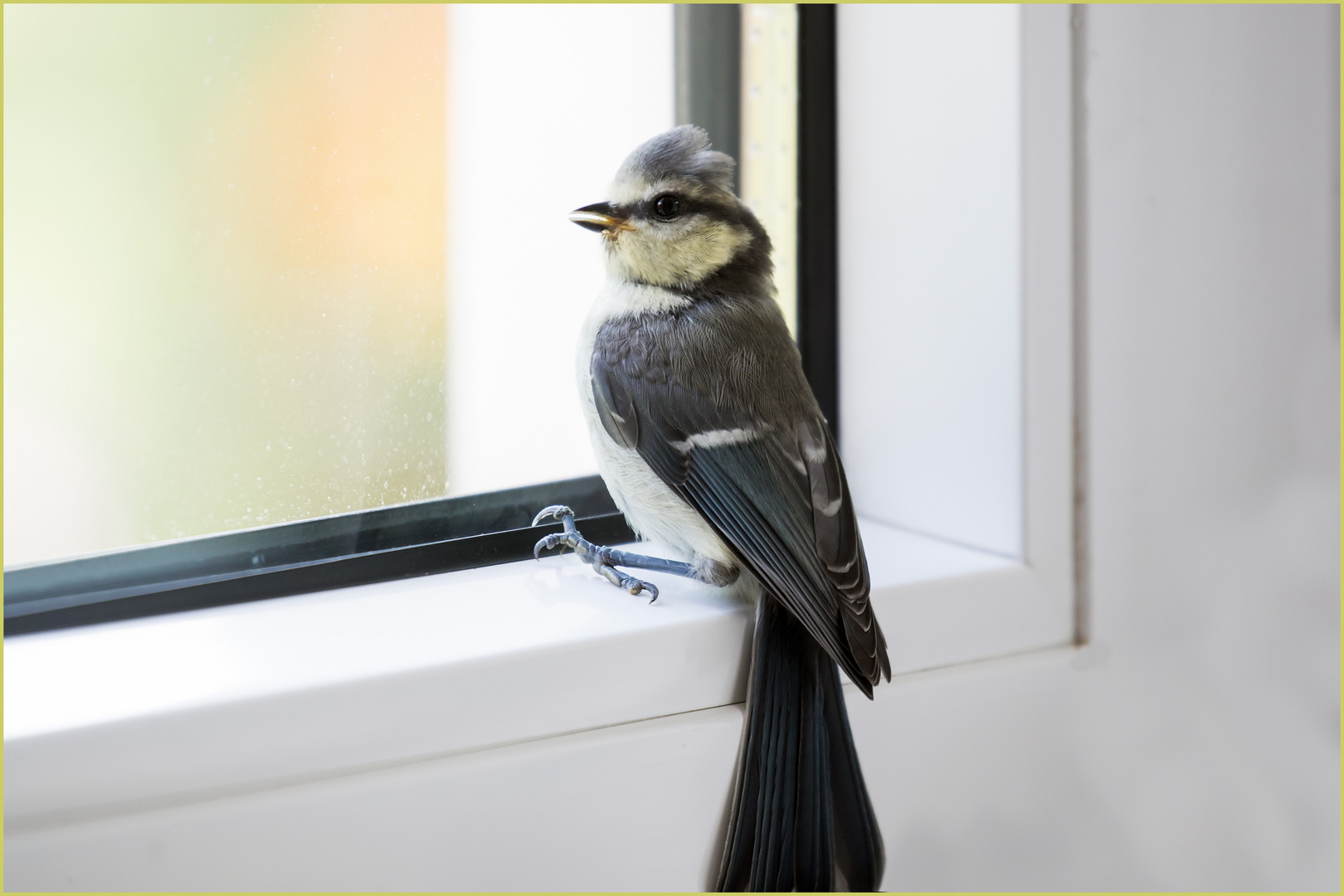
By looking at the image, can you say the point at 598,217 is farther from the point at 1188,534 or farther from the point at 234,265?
the point at 1188,534

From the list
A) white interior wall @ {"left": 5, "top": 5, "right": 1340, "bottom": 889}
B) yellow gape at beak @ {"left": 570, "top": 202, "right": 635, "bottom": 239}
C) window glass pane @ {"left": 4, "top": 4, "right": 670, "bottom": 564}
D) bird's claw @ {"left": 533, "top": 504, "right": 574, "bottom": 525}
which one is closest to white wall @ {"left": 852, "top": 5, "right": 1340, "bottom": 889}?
white interior wall @ {"left": 5, "top": 5, "right": 1340, "bottom": 889}

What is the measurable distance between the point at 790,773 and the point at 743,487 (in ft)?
0.76

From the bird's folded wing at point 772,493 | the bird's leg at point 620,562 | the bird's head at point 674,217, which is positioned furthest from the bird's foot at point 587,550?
the bird's head at point 674,217

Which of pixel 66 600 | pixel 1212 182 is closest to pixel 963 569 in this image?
pixel 1212 182

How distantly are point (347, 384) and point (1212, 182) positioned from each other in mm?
923

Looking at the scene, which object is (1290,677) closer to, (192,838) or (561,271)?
(561,271)

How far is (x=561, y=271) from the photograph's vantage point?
1.02 metres

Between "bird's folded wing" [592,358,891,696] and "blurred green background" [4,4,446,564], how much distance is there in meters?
0.25

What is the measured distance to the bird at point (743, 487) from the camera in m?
0.70

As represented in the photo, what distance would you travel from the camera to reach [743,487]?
709 mm

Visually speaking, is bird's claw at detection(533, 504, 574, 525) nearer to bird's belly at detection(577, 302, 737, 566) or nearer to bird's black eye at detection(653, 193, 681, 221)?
bird's belly at detection(577, 302, 737, 566)

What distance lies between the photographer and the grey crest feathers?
0.76 meters

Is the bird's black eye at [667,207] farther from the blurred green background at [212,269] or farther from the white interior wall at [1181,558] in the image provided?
the white interior wall at [1181,558]

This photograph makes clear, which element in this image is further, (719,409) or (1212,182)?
(1212,182)
